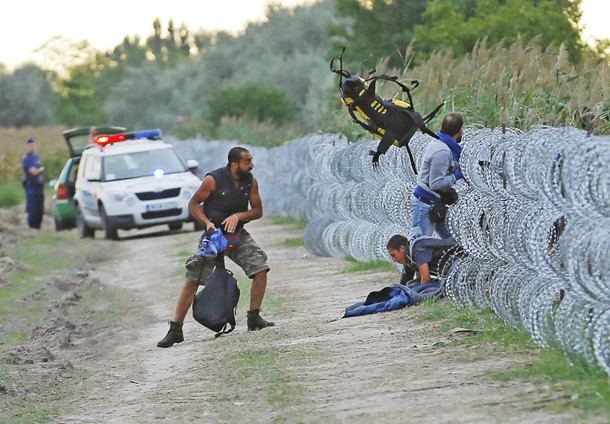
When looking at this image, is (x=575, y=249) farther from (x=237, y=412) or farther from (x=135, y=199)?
(x=135, y=199)

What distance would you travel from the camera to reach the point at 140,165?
27.8 m

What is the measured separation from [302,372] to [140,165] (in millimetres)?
18141

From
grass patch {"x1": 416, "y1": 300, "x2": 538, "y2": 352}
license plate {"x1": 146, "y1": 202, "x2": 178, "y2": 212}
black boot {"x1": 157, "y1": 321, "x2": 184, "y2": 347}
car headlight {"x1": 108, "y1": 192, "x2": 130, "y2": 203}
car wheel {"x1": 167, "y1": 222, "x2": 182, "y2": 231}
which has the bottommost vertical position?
car wheel {"x1": 167, "y1": 222, "x2": 182, "y2": 231}

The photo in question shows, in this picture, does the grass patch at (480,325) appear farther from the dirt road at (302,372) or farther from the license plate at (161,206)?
the license plate at (161,206)

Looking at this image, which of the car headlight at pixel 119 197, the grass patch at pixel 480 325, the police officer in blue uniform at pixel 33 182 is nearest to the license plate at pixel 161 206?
the car headlight at pixel 119 197

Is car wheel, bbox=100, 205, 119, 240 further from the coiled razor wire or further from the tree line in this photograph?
the coiled razor wire

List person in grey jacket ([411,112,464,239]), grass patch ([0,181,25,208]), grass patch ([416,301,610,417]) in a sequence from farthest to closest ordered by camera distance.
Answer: grass patch ([0,181,25,208]), person in grey jacket ([411,112,464,239]), grass patch ([416,301,610,417])

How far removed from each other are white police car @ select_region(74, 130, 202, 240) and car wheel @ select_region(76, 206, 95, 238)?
25 millimetres

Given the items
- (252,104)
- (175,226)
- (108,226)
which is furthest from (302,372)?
(252,104)

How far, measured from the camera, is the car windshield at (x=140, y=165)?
90.2 ft

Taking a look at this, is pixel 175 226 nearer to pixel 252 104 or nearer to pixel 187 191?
pixel 187 191

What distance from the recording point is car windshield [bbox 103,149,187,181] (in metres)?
27.5

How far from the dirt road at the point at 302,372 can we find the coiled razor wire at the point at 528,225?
0.45 metres

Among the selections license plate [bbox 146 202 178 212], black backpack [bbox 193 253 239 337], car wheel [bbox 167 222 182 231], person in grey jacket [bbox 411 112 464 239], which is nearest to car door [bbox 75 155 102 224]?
license plate [bbox 146 202 178 212]
